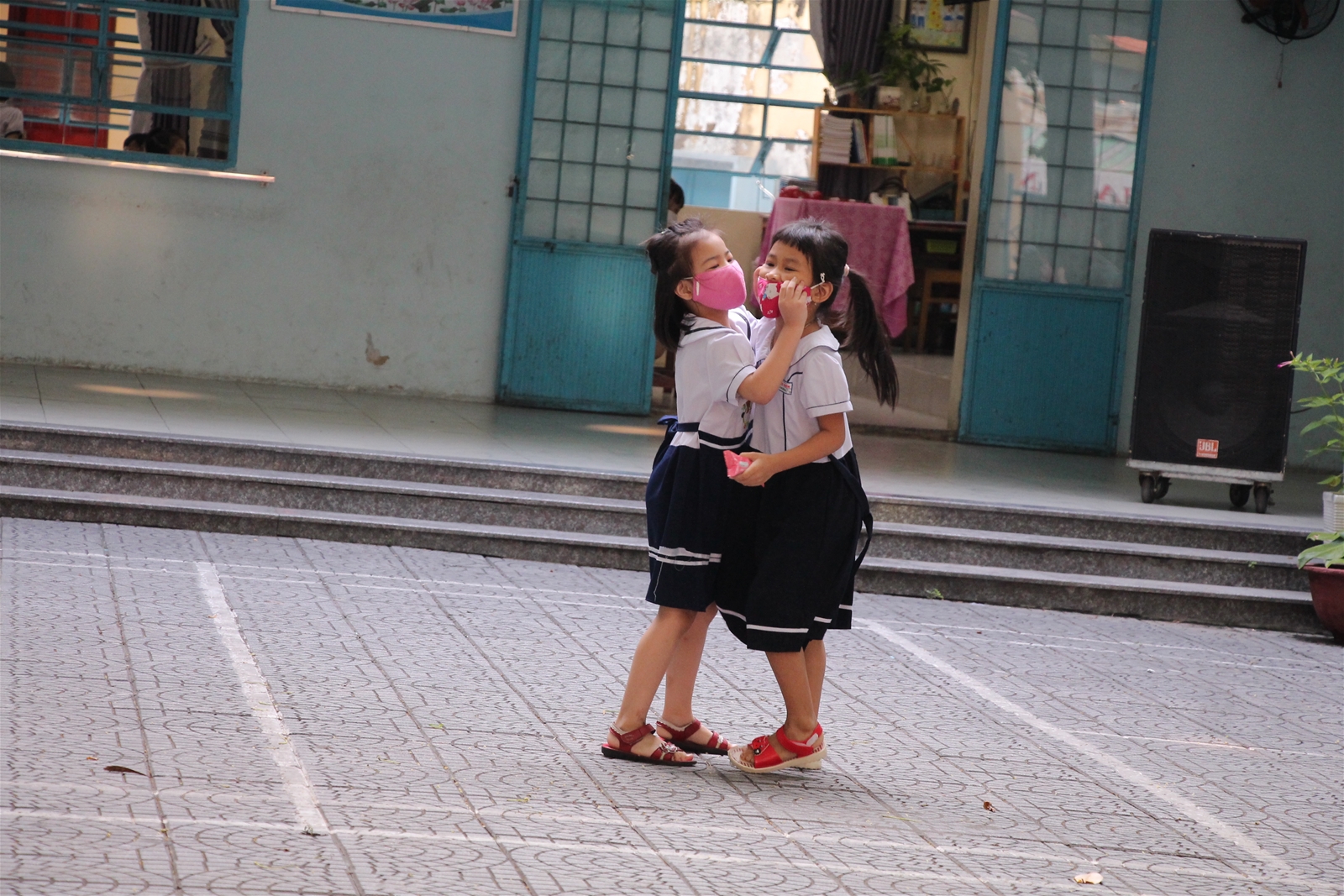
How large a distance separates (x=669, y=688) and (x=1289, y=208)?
772 cm

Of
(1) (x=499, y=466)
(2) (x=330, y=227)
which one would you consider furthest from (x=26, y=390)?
(1) (x=499, y=466)

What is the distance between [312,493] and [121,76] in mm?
4129

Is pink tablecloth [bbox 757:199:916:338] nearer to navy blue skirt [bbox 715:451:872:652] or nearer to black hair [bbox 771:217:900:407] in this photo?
black hair [bbox 771:217:900:407]

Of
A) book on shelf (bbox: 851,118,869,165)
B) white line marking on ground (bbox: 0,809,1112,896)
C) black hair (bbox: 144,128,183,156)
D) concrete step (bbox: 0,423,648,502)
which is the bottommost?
white line marking on ground (bbox: 0,809,1112,896)

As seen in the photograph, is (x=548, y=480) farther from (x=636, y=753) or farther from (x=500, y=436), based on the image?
(x=636, y=753)

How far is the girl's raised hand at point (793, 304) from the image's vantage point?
12.2 ft

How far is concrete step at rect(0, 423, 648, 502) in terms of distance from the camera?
23.1 feet

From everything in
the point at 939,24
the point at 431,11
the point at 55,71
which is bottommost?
the point at 55,71

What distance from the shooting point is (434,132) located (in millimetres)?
9844

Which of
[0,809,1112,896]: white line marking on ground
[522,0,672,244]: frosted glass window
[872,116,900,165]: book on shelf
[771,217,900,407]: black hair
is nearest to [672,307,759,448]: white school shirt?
[771,217,900,407]: black hair

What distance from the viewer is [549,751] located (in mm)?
3877

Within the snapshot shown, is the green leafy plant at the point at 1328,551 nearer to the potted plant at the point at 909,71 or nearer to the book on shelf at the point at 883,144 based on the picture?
the book on shelf at the point at 883,144

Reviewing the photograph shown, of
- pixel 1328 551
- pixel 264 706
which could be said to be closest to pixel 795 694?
pixel 264 706

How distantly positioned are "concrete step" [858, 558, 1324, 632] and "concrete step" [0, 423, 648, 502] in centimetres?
130
